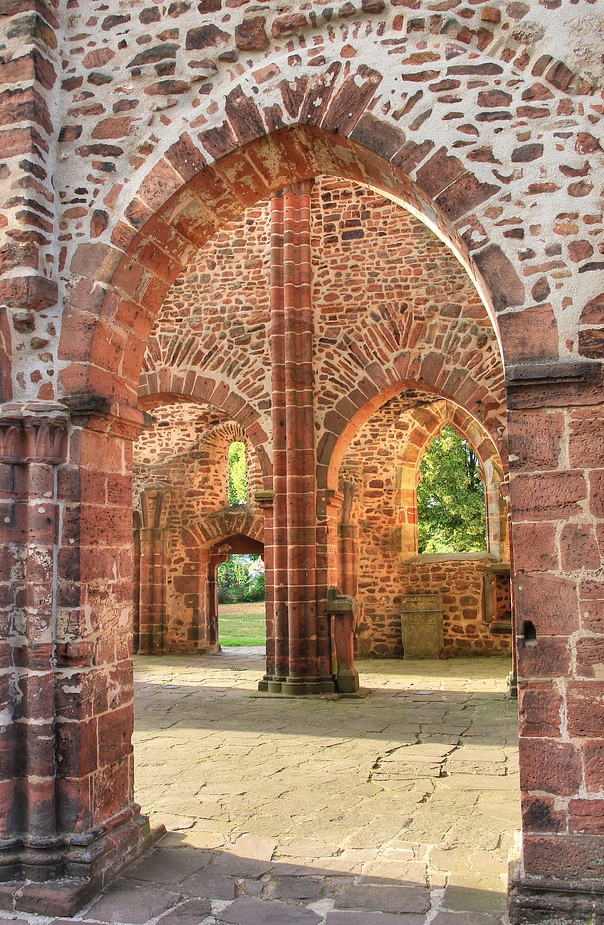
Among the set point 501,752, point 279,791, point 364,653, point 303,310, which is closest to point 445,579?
point 364,653

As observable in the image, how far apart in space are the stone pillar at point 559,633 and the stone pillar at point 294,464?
246 inches

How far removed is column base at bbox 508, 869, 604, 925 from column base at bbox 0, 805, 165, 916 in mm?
1813

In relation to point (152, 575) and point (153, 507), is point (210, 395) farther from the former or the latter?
point (152, 575)

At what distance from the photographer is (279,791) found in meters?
5.37

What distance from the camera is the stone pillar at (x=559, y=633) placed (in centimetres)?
325

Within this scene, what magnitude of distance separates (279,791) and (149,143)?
156 inches

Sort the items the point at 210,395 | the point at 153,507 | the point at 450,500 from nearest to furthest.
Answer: the point at 210,395 < the point at 153,507 < the point at 450,500

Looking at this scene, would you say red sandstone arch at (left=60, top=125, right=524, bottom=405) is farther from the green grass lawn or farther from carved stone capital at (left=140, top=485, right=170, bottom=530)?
the green grass lawn

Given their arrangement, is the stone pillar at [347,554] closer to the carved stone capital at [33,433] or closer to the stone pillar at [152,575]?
the stone pillar at [152,575]

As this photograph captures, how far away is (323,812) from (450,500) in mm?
17785

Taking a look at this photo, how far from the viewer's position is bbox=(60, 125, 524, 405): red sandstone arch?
4.18 m

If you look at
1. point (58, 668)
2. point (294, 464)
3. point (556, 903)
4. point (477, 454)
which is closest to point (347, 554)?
point (477, 454)

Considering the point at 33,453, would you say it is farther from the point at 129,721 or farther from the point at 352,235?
the point at 352,235

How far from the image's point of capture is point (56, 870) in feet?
12.2
